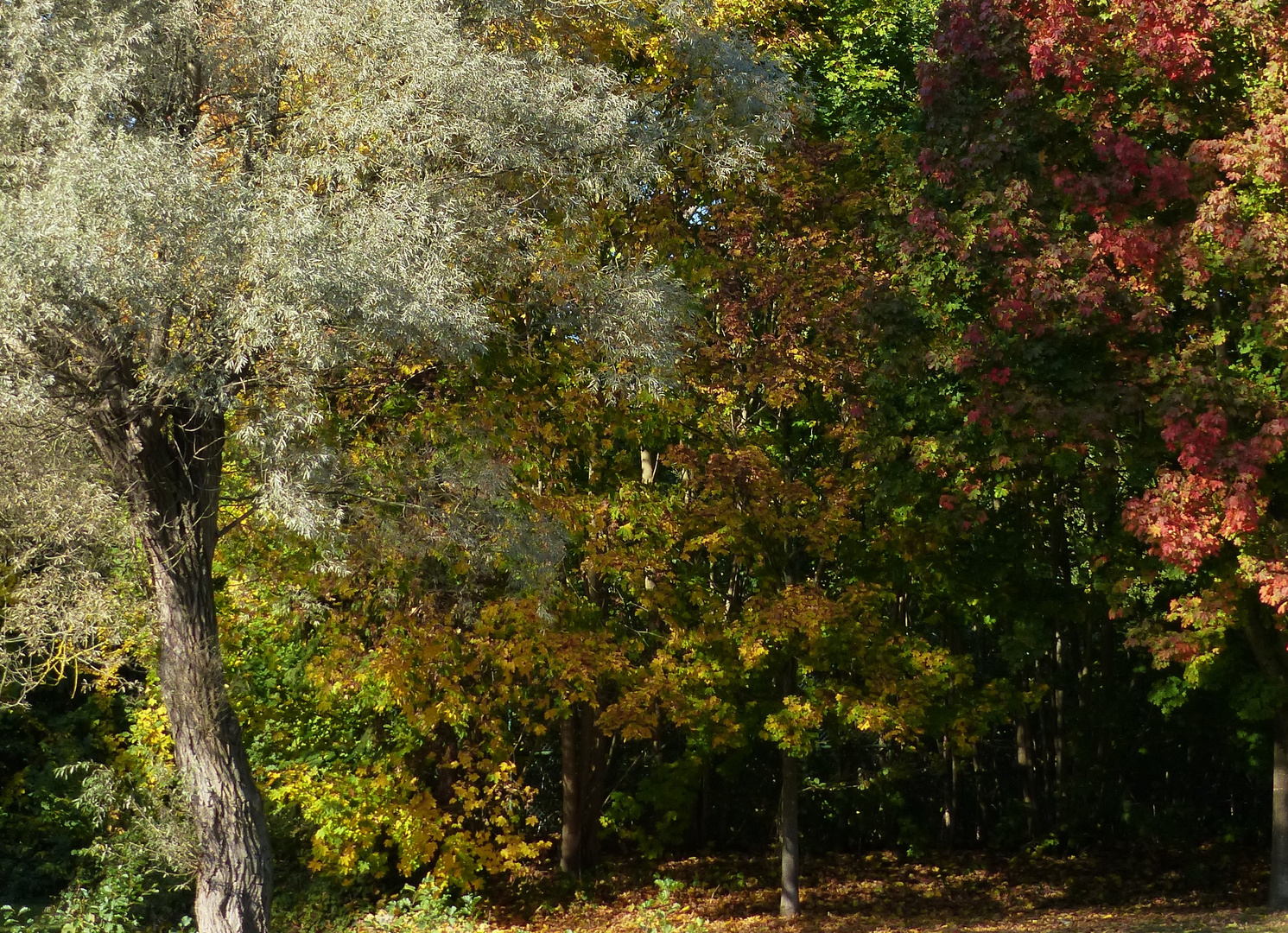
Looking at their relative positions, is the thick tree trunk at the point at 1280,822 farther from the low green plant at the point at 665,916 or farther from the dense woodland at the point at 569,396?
the low green plant at the point at 665,916

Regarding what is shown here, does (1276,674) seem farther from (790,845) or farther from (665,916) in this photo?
(665,916)

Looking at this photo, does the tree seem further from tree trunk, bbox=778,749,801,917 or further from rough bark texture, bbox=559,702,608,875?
rough bark texture, bbox=559,702,608,875

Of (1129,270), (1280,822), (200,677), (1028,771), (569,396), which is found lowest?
(1280,822)

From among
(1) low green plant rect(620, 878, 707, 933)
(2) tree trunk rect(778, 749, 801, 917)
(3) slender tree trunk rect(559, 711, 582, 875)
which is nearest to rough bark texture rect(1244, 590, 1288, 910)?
(2) tree trunk rect(778, 749, 801, 917)

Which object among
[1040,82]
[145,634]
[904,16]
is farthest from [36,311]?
[904,16]

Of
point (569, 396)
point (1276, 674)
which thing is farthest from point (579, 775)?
point (1276, 674)

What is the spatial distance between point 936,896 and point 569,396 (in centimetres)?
821

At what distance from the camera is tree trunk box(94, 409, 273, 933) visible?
863cm

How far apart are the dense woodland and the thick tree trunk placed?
0.05 metres

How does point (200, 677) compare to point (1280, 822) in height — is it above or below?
above

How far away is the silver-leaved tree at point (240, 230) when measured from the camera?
726 centimetres

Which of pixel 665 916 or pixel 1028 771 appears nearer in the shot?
pixel 665 916

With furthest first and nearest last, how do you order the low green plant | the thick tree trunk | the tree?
the thick tree trunk < the tree < the low green plant

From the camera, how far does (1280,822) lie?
38.5ft
